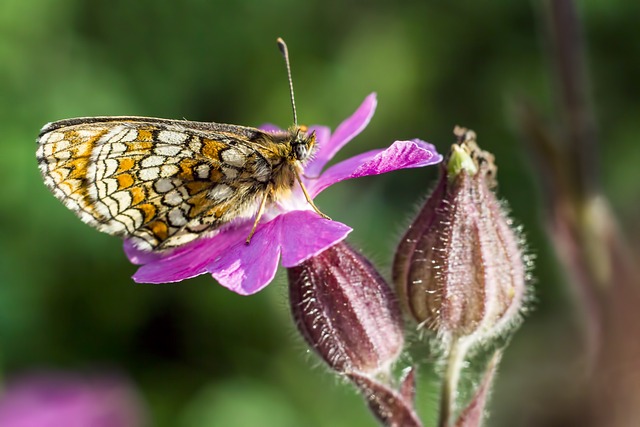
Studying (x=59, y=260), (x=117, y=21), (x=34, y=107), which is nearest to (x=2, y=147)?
(x=34, y=107)

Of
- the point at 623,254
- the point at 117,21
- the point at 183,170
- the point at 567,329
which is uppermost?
the point at 117,21

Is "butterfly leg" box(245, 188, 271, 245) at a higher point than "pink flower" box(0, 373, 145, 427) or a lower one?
higher

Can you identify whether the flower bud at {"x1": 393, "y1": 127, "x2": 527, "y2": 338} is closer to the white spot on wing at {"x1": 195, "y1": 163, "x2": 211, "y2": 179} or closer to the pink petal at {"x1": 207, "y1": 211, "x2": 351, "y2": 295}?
the pink petal at {"x1": 207, "y1": 211, "x2": 351, "y2": 295}

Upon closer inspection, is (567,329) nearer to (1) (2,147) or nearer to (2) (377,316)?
(2) (377,316)

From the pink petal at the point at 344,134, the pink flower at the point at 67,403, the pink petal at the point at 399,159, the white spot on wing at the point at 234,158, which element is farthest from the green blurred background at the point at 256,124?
the pink petal at the point at 399,159

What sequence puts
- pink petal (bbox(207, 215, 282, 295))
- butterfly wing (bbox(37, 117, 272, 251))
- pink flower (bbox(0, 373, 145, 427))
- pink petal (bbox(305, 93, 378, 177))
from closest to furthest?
pink petal (bbox(207, 215, 282, 295)) < butterfly wing (bbox(37, 117, 272, 251)) < pink petal (bbox(305, 93, 378, 177)) < pink flower (bbox(0, 373, 145, 427))

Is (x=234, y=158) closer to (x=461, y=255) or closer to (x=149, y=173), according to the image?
(x=149, y=173)

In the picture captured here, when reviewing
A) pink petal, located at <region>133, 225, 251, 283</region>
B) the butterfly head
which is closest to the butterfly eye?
the butterfly head
